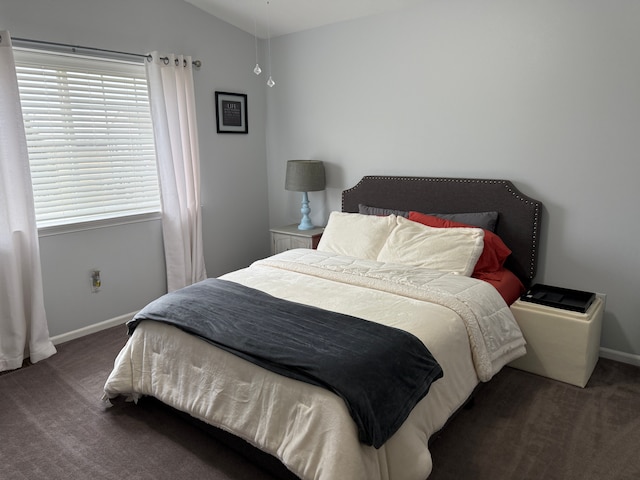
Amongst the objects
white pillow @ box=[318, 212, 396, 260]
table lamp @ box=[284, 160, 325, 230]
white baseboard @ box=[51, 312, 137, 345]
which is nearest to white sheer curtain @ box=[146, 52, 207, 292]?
white baseboard @ box=[51, 312, 137, 345]

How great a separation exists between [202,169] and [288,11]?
1.53 metres

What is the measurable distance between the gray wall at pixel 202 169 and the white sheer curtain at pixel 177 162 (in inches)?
5.4

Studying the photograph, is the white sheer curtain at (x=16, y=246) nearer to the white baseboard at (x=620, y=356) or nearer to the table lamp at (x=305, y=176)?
the table lamp at (x=305, y=176)

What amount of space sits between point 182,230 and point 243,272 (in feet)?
3.86

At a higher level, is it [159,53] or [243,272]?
[159,53]

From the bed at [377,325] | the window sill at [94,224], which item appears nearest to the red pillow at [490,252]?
the bed at [377,325]

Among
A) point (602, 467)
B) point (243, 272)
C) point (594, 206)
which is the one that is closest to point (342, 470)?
point (602, 467)

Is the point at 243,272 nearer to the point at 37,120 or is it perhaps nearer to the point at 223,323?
the point at 223,323

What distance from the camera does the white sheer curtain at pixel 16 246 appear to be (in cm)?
285

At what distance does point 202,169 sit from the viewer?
13.5 ft

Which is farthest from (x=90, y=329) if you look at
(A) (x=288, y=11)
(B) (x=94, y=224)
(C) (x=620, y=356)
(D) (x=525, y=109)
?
(C) (x=620, y=356)

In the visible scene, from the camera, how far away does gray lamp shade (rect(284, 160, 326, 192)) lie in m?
4.04

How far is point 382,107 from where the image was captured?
377 cm

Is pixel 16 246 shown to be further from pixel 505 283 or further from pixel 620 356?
pixel 620 356
